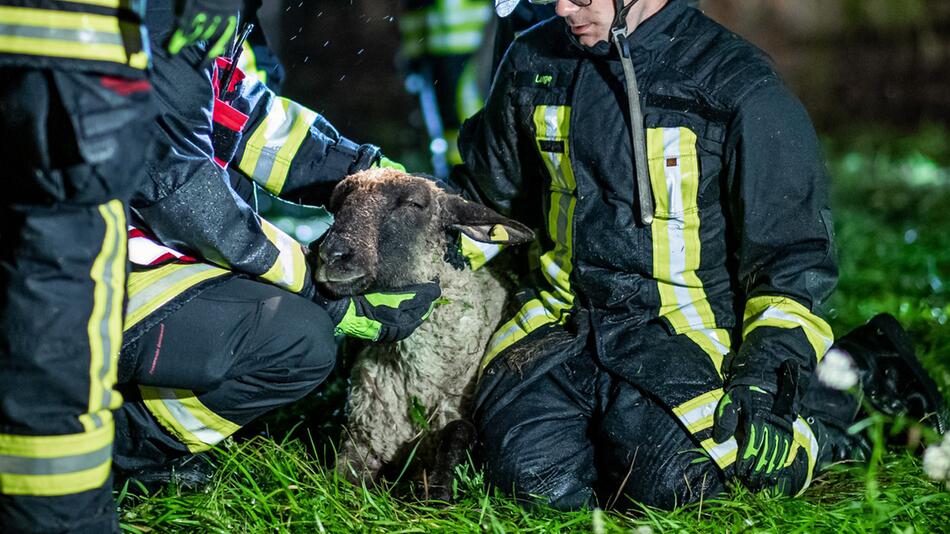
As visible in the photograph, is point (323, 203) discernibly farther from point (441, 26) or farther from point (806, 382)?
point (441, 26)

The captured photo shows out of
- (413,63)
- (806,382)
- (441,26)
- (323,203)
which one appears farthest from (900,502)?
(413,63)

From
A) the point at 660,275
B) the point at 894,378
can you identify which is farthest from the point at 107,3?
the point at 894,378

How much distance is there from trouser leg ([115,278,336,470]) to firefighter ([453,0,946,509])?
686 mm

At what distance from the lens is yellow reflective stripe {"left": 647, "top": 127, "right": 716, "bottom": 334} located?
3.17 metres

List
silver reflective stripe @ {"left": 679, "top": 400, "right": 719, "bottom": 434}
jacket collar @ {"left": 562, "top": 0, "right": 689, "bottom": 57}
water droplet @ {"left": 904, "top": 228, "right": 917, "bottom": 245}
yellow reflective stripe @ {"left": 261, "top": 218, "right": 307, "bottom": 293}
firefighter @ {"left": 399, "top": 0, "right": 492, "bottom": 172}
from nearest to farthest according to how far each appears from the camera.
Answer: yellow reflective stripe @ {"left": 261, "top": 218, "right": 307, "bottom": 293}
silver reflective stripe @ {"left": 679, "top": 400, "right": 719, "bottom": 434}
jacket collar @ {"left": 562, "top": 0, "right": 689, "bottom": 57}
firefighter @ {"left": 399, "top": 0, "right": 492, "bottom": 172}
water droplet @ {"left": 904, "top": 228, "right": 917, "bottom": 245}

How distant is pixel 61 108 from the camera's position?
2184 millimetres

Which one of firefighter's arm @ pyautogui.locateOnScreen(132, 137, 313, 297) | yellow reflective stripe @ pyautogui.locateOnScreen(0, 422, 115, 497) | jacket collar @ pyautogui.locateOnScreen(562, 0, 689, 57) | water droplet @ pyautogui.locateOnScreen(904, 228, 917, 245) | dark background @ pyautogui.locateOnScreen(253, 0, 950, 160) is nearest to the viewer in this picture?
yellow reflective stripe @ pyautogui.locateOnScreen(0, 422, 115, 497)

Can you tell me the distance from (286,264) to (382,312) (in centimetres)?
37

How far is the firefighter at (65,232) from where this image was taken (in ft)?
7.08

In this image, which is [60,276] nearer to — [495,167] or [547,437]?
[547,437]

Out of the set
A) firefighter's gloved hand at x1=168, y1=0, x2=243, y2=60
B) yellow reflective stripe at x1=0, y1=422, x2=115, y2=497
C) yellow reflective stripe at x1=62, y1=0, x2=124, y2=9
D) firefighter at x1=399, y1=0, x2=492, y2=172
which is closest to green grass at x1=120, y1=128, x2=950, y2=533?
yellow reflective stripe at x1=0, y1=422, x2=115, y2=497

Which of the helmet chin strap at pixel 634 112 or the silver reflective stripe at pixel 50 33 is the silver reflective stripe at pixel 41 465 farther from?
the helmet chin strap at pixel 634 112

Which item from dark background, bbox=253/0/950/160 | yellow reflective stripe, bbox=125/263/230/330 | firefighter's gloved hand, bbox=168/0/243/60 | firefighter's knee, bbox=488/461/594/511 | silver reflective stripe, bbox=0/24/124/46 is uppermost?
silver reflective stripe, bbox=0/24/124/46

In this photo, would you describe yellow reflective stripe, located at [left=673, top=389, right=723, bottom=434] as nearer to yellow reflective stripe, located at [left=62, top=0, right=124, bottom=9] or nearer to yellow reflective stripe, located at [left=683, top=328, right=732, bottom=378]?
yellow reflective stripe, located at [left=683, top=328, right=732, bottom=378]
